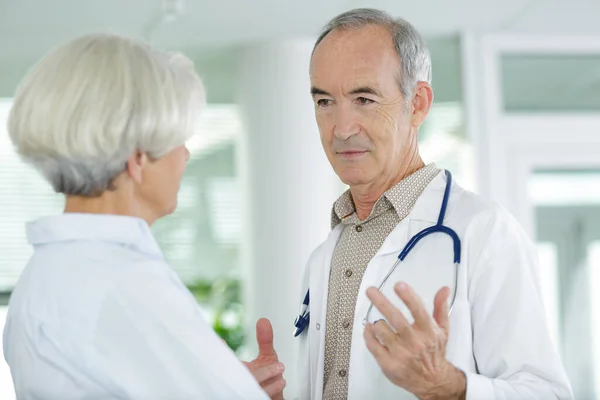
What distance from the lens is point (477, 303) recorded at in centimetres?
146

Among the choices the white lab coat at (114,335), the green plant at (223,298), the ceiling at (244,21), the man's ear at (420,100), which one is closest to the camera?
the white lab coat at (114,335)

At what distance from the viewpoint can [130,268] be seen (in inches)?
41.3

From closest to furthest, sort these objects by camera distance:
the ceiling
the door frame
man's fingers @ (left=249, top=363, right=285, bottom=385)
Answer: man's fingers @ (left=249, top=363, right=285, bottom=385), the ceiling, the door frame

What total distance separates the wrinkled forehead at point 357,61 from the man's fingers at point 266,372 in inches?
22.9

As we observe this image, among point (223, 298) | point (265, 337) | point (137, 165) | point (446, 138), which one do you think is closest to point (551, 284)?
point (446, 138)

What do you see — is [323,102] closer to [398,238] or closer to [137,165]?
[398,238]

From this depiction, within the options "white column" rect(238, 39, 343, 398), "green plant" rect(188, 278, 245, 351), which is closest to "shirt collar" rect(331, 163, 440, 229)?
"white column" rect(238, 39, 343, 398)

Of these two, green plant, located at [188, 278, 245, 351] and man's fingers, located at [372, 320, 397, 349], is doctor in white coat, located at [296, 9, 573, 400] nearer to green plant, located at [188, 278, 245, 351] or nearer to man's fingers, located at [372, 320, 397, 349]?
man's fingers, located at [372, 320, 397, 349]

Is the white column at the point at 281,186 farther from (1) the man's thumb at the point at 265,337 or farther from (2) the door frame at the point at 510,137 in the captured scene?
(1) the man's thumb at the point at 265,337

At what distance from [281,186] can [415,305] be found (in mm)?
2944

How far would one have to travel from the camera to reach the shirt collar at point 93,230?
3.58 ft

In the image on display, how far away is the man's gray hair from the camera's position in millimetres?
1714

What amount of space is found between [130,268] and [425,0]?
3.07 m

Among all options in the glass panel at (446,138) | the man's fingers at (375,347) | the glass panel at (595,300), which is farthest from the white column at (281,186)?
the man's fingers at (375,347)
